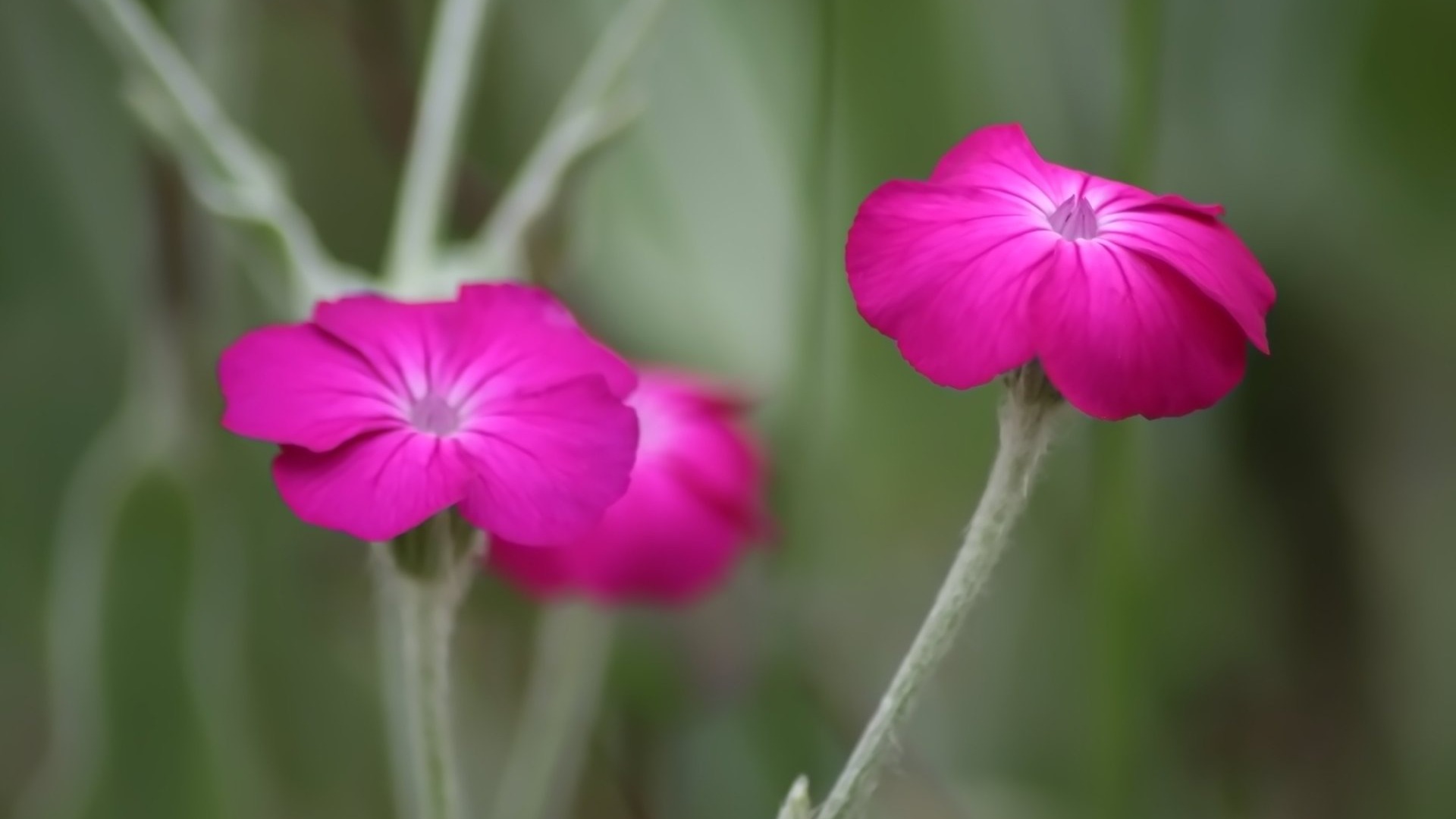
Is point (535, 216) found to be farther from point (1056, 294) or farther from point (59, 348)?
point (59, 348)

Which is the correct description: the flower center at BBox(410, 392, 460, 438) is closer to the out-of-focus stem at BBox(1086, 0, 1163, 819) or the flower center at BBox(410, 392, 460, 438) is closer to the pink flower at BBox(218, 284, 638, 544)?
the pink flower at BBox(218, 284, 638, 544)

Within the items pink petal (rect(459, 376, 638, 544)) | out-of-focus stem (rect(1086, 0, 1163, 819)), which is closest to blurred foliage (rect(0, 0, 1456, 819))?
out-of-focus stem (rect(1086, 0, 1163, 819))

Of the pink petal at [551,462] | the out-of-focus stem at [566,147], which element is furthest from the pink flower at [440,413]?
the out-of-focus stem at [566,147]

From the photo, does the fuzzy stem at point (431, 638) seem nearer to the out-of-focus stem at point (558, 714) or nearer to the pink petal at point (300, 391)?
the pink petal at point (300, 391)

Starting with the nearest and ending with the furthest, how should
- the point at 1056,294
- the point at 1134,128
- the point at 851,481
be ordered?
the point at 1056,294 → the point at 1134,128 → the point at 851,481

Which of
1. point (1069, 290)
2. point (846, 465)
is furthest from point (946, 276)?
point (846, 465)

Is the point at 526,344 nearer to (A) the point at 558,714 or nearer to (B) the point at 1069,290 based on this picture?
(B) the point at 1069,290

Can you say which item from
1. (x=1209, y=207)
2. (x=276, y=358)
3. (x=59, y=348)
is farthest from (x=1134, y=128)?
(x=59, y=348)

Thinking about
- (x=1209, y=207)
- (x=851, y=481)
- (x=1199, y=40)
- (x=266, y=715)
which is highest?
(x=1199, y=40)
